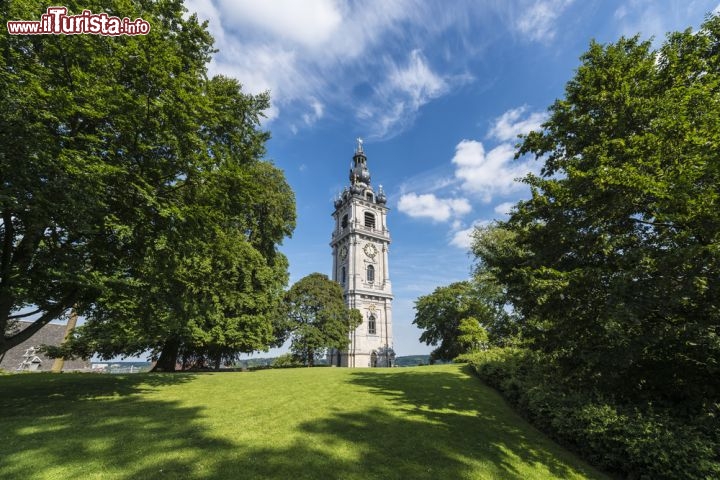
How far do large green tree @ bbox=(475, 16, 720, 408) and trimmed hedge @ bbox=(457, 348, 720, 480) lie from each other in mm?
718

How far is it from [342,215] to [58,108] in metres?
50.2

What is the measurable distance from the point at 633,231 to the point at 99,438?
42.3 ft

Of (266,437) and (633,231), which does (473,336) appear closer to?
(633,231)

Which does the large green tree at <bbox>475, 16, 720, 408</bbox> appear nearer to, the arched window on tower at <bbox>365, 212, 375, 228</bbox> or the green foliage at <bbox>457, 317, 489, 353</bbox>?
the green foliage at <bbox>457, 317, 489, 353</bbox>

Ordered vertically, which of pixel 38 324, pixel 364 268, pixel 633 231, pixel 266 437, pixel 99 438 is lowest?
pixel 266 437

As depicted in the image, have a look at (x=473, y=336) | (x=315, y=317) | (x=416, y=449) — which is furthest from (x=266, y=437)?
(x=315, y=317)

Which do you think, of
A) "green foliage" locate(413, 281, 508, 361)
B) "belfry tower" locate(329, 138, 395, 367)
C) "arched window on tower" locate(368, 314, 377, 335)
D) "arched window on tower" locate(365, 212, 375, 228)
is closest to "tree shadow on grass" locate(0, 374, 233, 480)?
"green foliage" locate(413, 281, 508, 361)

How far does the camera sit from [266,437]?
22.4 ft

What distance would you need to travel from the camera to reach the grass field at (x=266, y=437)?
537 cm

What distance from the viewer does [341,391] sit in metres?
12.4

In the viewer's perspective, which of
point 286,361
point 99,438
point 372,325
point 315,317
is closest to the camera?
point 99,438

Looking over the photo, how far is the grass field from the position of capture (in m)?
5.37

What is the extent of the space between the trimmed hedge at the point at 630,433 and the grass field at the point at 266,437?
0.55 meters

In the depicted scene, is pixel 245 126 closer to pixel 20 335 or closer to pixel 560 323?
pixel 20 335
